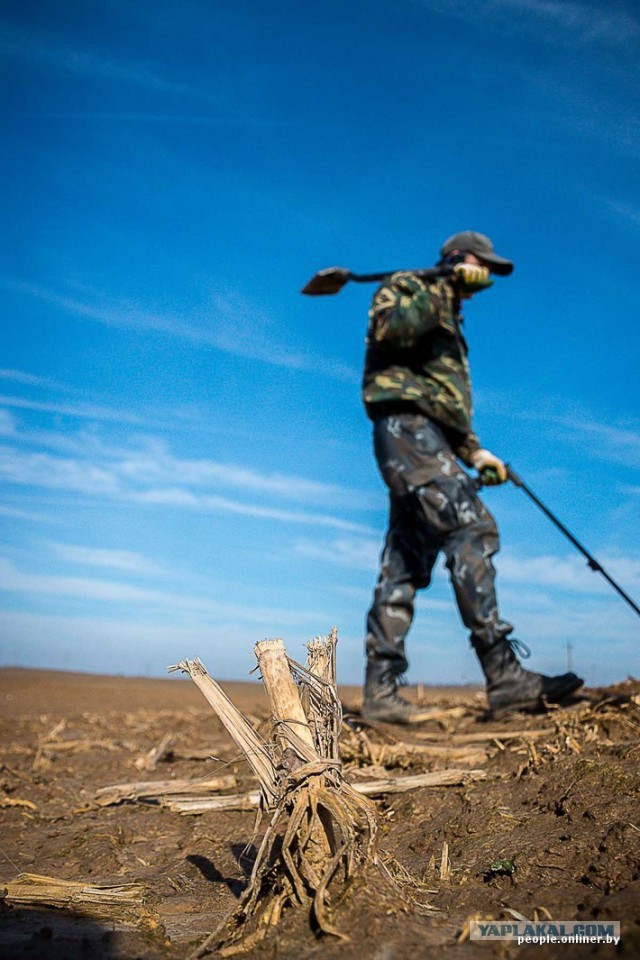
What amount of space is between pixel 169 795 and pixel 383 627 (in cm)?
172

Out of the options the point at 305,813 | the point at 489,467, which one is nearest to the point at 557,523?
the point at 489,467

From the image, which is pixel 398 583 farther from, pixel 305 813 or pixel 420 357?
pixel 305 813

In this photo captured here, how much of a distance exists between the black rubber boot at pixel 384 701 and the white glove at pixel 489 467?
4.65 feet

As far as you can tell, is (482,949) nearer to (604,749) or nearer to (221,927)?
(221,927)

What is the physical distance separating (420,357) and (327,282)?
98 cm

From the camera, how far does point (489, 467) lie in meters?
5.27

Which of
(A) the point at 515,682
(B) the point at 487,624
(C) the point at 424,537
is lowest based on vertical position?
(A) the point at 515,682

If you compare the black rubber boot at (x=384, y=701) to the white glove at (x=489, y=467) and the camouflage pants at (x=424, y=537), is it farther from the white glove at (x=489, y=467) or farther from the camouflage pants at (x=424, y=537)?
the white glove at (x=489, y=467)

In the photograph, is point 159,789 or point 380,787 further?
point 159,789

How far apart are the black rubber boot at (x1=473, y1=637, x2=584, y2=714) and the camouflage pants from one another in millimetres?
74

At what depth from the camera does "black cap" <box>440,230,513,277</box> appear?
18.3 ft

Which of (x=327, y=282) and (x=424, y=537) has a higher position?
(x=327, y=282)

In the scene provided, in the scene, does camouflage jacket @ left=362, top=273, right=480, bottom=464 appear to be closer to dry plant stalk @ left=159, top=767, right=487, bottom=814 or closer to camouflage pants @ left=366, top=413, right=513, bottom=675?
camouflage pants @ left=366, top=413, right=513, bottom=675

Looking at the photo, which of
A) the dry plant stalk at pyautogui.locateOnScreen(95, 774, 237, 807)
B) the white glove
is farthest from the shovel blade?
the dry plant stalk at pyautogui.locateOnScreen(95, 774, 237, 807)
